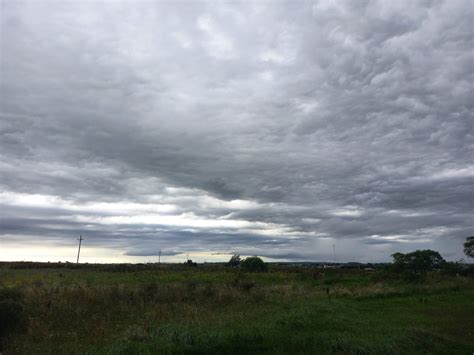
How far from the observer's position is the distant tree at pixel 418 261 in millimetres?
54269

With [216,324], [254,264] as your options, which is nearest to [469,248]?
[254,264]

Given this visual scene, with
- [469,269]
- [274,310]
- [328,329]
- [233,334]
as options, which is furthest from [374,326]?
[469,269]

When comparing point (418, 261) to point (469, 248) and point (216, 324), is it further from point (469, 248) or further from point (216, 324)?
point (216, 324)

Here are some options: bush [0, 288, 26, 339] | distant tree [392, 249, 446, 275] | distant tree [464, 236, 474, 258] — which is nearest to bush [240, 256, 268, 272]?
distant tree [392, 249, 446, 275]

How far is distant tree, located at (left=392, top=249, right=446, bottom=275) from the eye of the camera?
54.3m

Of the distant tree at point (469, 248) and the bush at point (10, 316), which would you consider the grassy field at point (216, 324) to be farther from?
the distant tree at point (469, 248)

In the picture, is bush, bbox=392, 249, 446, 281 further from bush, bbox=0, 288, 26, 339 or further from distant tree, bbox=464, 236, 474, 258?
bush, bbox=0, 288, 26, 339

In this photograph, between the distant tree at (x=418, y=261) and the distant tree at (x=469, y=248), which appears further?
the distant tree at (x=469, y=248)

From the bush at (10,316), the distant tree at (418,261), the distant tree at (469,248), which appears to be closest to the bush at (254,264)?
the distant tree at (418,261)

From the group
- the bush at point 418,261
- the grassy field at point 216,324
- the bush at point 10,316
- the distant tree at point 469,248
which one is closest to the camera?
the grassy field at point 216,324

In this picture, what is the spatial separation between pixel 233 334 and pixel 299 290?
49.4 feet

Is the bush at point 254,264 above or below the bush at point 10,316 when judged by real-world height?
above

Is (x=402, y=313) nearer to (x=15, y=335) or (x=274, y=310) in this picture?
(x=274, y=310)

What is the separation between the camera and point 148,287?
21.5 metres
